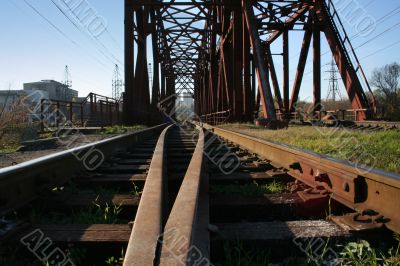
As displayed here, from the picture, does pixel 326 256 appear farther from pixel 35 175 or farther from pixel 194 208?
pixel 35 175

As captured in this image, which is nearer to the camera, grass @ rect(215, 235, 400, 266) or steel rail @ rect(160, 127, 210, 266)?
steel rail @ rect(160, 127, 210, 266)

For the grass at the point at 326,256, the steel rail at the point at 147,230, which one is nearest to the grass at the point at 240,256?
the grass at the point at 326,256

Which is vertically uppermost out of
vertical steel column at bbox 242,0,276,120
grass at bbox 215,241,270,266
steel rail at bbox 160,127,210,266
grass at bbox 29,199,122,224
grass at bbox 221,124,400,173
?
vertical steel column at bbox 242,0,276,120

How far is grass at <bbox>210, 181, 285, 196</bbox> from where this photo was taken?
288 cm

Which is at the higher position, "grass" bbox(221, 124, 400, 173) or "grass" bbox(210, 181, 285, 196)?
"grass" bbox(221, 124, 400, 173)

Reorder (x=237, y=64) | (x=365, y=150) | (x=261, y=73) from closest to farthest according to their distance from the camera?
(x=365, y=150) < (x=261, y=73) < (x=237, y=64)

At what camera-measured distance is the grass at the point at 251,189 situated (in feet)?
9.43

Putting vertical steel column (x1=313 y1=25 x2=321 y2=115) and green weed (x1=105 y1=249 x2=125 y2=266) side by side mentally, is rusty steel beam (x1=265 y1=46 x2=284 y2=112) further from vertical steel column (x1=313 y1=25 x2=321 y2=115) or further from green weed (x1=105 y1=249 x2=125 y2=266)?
green weed (x1=105 y1=249 x2=125 y2=266)

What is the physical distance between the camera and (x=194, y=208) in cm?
170

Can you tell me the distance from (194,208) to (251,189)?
1311 mm

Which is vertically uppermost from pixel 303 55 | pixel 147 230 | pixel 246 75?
pixel 303 55

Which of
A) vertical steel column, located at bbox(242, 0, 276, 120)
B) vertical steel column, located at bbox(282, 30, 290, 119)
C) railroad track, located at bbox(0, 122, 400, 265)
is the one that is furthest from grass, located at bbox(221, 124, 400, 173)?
vertical steel column, located at bbox(282, 30, 290, 119)

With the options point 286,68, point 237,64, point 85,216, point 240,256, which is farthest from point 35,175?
point 286,68

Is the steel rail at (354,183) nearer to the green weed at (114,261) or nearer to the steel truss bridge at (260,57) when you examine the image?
the green weed at (114,261)
